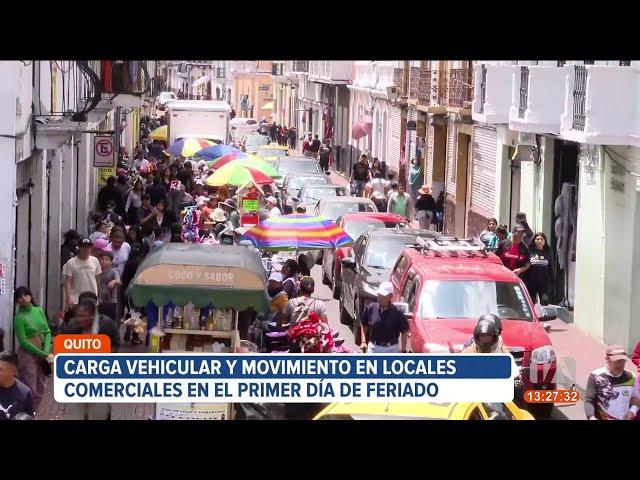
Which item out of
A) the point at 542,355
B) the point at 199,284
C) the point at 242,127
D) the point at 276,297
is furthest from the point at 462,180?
the point at 242,127

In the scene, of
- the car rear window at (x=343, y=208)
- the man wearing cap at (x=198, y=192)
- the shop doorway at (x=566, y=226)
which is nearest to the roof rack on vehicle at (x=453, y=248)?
the shop doorway at (x=566, y=226)

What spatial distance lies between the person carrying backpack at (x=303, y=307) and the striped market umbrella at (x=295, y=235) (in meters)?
3.48

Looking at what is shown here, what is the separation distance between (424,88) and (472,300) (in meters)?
22.0

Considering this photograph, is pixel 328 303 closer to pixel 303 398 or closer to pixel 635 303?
pixel 635 303

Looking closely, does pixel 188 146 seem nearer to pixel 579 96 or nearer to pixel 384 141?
pixel 384 141

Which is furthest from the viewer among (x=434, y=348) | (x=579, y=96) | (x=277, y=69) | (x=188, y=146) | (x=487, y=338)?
(x=277, y=69)

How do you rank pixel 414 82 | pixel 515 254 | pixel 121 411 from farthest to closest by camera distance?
pixel 414 82
pixel 515 254
pixel 121 411

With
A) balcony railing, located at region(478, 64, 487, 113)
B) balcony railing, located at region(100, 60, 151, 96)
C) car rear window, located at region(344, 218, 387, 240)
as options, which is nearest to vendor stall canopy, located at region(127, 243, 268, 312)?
car rear window, located at region(344, 218, 387, 240)

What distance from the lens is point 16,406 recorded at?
12258 mm

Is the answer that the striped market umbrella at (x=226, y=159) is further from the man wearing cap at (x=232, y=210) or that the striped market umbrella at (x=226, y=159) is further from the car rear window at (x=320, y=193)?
the man wearing cap at (x=232, y=210)

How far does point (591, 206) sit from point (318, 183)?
1195 cm

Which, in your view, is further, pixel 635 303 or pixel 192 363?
pixel 635 303

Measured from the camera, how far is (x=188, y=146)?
36219 millimetres
